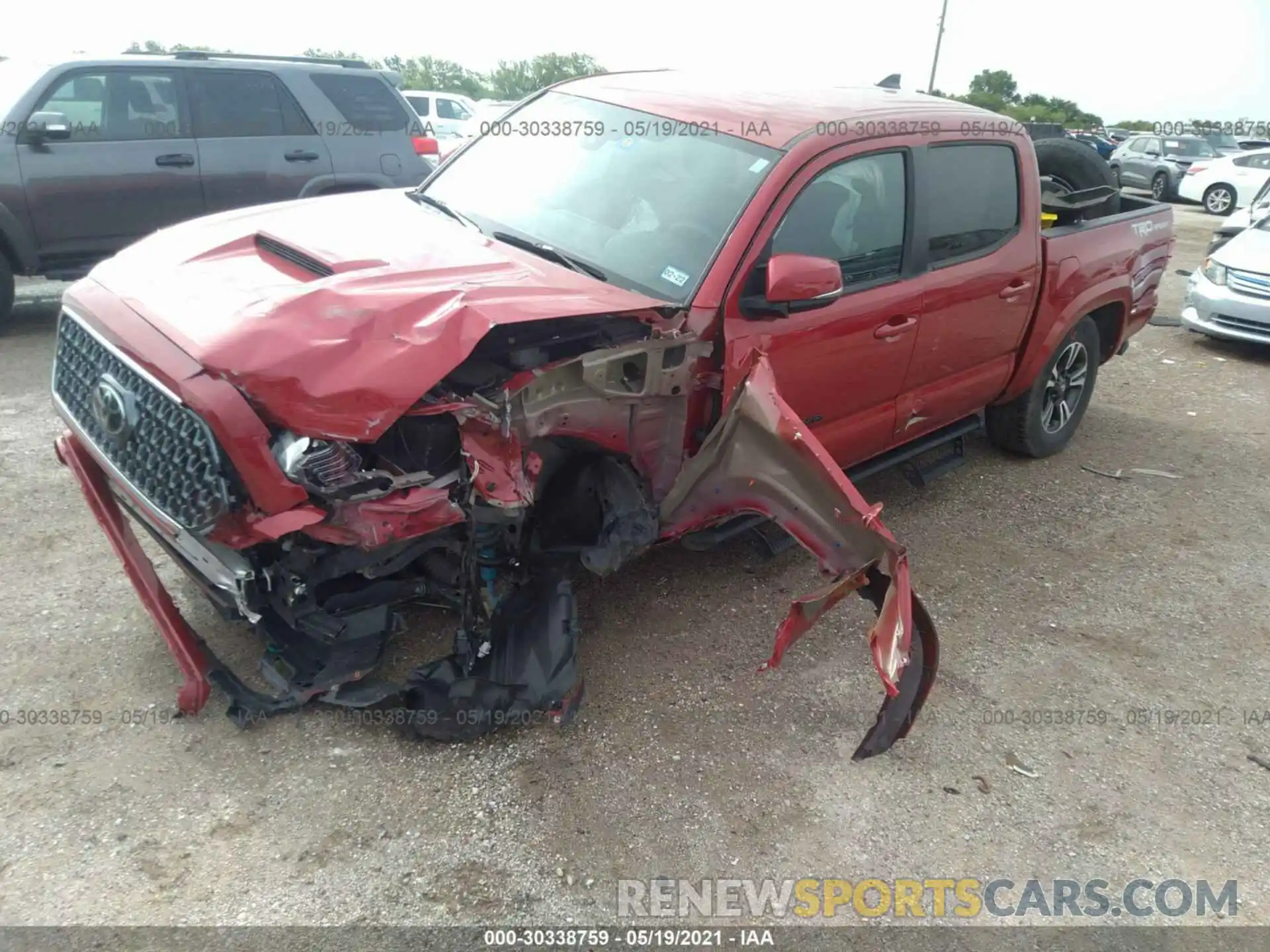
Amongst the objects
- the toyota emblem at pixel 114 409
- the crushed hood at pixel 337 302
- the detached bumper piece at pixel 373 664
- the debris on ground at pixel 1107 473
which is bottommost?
the debris on ground at pixel 1107 473

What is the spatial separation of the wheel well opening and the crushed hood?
3.78 metres

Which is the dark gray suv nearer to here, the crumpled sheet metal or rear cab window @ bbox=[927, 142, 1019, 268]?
rear cab window @ bbox=[927, 142, 1019, 268]

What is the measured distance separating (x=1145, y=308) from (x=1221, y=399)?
76.2 inches

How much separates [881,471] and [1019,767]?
1714mm

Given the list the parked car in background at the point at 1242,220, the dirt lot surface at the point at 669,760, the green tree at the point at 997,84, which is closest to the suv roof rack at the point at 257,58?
the dirt lot surface at the point at 669,760

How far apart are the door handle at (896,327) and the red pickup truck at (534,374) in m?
0.01

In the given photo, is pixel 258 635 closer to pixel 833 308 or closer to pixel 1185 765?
pixel 833 308

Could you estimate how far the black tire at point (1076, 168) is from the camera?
5707 mm

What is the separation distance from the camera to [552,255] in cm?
345

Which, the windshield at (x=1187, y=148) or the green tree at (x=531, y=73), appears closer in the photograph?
the windshield at (x=1187, y=148)

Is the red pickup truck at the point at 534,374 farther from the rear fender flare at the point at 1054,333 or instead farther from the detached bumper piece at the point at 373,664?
the rear fender flare at the point at 1054,333

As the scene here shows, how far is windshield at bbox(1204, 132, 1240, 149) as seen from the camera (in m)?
24.2

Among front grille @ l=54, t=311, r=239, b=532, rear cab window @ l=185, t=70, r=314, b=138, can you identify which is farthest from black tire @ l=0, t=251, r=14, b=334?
front grille @ l=54, t=311, r=239, b=532

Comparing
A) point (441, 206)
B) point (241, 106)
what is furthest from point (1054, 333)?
point (241, 106)
